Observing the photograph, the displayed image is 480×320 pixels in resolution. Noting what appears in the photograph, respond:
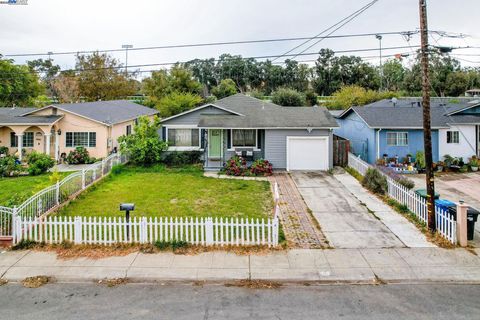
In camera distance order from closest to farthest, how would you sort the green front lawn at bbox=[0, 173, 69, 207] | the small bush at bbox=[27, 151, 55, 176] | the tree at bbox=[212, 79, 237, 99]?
the green front lawn at bbox=[0, 173, 69, 207], the small bush at bbox=[27, 151, 55, 176], the tree at bbox=[212, 79, 237, 99]

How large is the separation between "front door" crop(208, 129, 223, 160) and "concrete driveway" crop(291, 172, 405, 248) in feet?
19.2

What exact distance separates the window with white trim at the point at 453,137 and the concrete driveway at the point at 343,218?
9465mm

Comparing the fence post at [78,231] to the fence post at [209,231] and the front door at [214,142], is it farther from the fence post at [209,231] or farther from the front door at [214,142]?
the front door at [214,142]

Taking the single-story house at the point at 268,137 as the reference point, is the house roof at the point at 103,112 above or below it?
above

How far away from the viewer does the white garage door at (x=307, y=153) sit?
22141 mm

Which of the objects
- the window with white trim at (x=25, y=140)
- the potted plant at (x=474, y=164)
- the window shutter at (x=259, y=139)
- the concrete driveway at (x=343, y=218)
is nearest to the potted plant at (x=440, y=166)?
the potted plant at (x=474, y=164)

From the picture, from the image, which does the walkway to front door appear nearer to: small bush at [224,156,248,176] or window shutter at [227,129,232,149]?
small bush at [224,156,248,176]

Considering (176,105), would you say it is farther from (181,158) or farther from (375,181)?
(375,181)

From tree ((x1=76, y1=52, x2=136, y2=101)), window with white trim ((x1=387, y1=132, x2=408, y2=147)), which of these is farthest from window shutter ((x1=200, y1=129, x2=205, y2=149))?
tree ((x1=76, y1=52, x2=136, y2=101))

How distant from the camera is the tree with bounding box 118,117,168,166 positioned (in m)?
22.9

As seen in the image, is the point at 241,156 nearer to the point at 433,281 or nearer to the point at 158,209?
the point at 158,209

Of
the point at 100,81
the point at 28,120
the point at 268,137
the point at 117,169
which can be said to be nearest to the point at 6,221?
the point at 117,169

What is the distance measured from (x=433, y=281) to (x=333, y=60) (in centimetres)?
6856

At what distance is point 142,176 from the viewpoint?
67.2 ft
